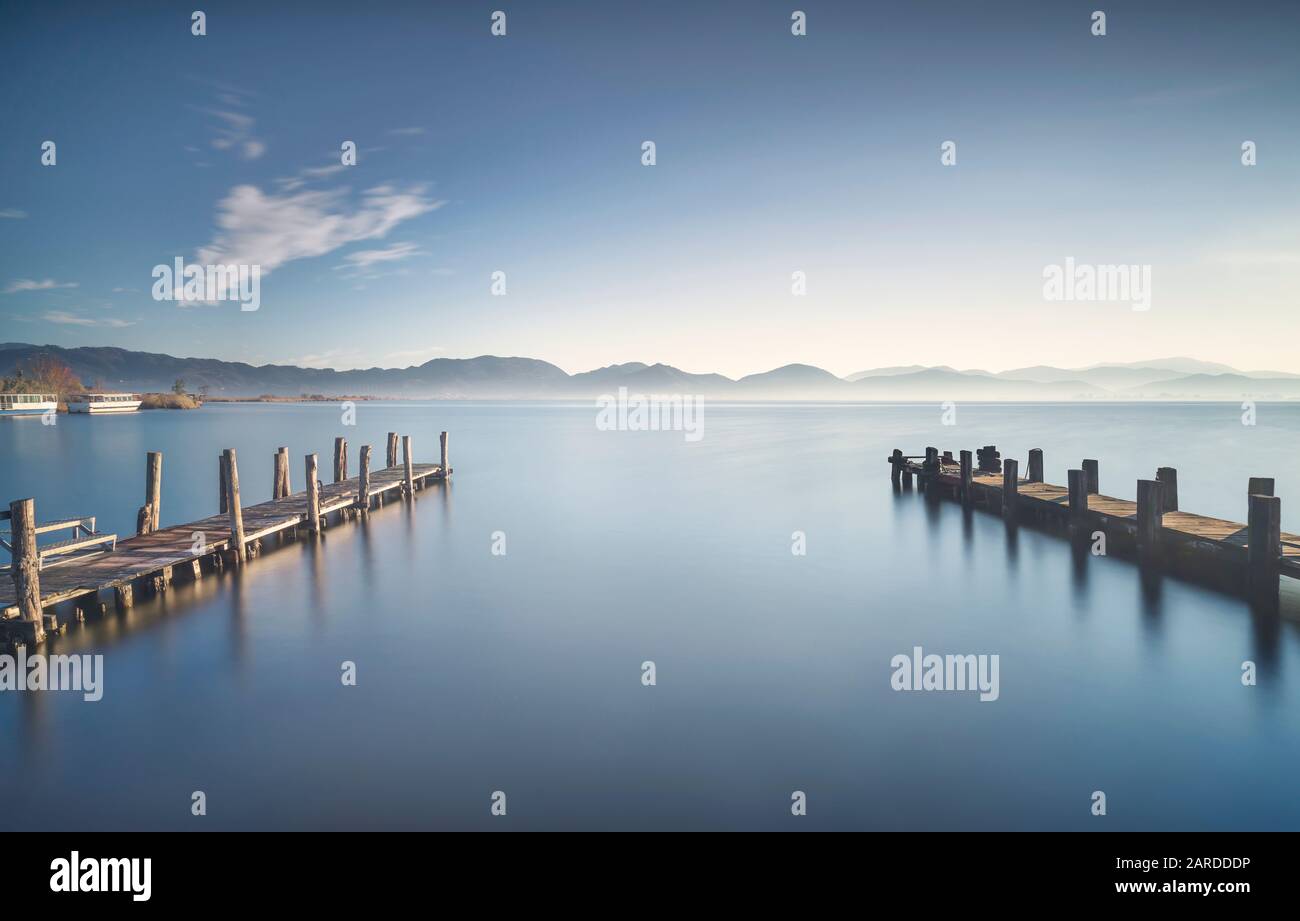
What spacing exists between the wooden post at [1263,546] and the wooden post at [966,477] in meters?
11.8

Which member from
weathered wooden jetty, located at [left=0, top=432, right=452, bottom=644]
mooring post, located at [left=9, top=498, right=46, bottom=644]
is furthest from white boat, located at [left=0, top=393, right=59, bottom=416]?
mooring post, located at [left=9, top=498, right=46, bottom=644]

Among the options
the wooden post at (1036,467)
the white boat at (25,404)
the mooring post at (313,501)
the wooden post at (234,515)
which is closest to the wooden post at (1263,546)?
the wooden post at (1036,467)

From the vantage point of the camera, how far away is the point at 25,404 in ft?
316

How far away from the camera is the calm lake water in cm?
755

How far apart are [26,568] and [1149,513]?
67.5 feet

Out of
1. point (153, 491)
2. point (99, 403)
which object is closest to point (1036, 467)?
point (153, 491)

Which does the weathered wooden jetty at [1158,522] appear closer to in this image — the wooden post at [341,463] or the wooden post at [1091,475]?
the wooden post at [1091,475]

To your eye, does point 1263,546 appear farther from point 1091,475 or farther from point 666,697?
point 666,697

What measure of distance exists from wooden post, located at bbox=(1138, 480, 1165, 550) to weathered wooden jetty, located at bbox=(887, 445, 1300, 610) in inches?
0.7

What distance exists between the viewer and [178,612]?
13.3 metres

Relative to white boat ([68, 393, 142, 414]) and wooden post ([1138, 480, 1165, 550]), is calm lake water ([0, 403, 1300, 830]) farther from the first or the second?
white boat ([68, 393, 142, 414])

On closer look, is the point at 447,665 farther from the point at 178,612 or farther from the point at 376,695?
the point at 178,612
